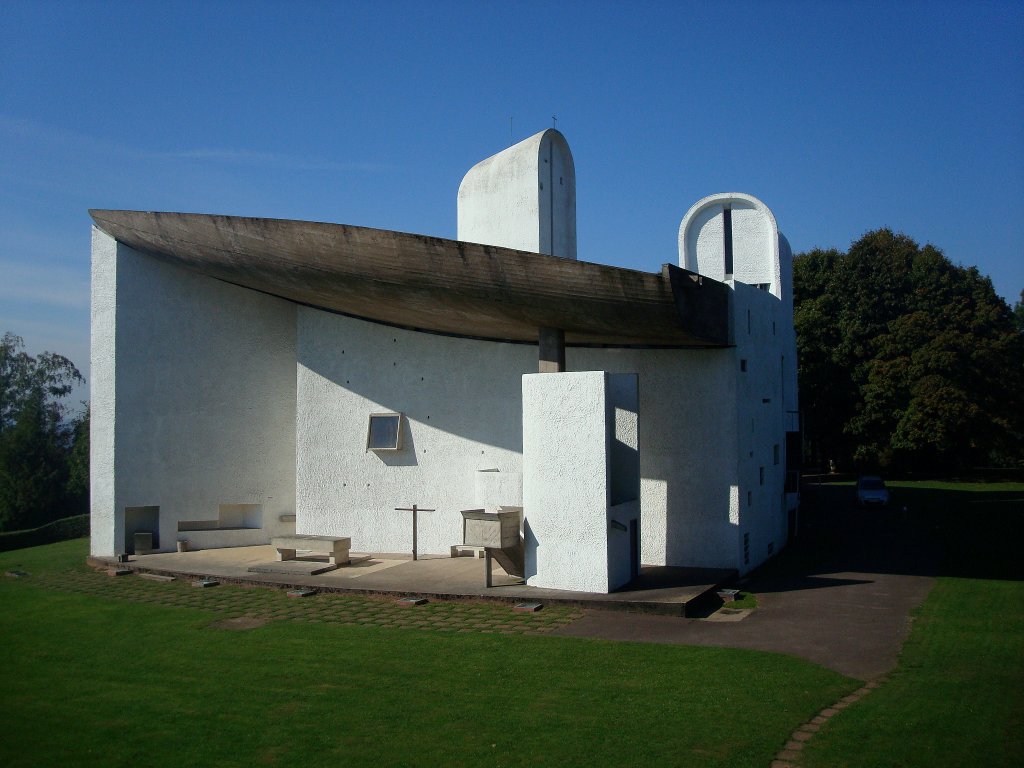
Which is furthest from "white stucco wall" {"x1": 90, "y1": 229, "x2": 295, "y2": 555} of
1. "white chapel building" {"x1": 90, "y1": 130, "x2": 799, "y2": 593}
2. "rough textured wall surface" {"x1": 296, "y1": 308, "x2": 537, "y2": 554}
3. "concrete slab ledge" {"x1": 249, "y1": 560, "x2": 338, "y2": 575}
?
"concrete slab ledge" {"x1": 249, "y1": 560, "x2": 338, "y2": 575}

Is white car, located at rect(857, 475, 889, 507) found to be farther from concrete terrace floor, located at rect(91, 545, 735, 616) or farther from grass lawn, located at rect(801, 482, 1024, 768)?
concrete terrace floor, located at rect(91, 545, 735, 616)

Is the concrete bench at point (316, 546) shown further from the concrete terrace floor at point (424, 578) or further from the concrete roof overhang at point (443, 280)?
the concrete roof overhang at point (443, 280)

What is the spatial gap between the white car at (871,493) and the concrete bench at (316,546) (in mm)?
17081

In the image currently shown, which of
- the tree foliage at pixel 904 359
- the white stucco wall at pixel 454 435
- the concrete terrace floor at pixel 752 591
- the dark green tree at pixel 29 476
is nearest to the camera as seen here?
the concrete terrace floor at pixel 752 591

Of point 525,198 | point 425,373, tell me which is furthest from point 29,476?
point 525,198

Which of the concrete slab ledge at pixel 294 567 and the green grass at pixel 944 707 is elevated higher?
the concrete slab ledge at pixel 294 567

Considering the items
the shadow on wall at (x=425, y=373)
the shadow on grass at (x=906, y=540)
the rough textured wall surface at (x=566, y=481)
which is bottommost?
the shadow on grass at (x=906, y=540)

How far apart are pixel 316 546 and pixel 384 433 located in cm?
264

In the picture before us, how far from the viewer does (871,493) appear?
2605 centimetres

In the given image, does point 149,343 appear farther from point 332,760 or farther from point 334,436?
point 332,760

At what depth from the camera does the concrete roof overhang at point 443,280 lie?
11.4m

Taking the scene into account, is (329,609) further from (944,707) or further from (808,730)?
(944,707)

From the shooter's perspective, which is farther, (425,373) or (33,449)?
(33,449)

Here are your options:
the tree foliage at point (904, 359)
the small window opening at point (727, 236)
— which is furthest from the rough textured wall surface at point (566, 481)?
the tree foliage at point (904, 359)
